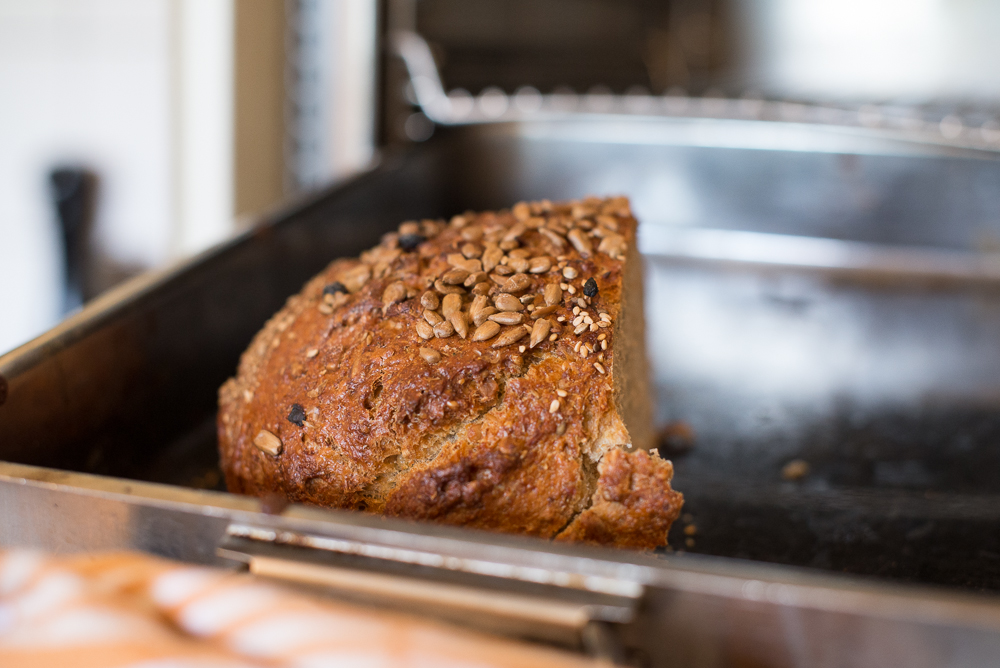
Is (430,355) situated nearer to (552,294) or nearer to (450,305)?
(450,305)

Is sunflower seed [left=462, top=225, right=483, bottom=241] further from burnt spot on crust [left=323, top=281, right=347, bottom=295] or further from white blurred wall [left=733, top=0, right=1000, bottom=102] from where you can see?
white blurred wall [left=733, top=0, right=1000, bottom=102]

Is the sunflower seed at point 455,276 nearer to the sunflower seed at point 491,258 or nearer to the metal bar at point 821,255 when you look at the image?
the sunflower seed at point 491,258

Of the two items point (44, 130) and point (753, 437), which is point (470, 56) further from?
point (753, 437)

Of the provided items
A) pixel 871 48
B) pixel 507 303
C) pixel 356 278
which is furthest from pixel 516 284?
pixel 871 48

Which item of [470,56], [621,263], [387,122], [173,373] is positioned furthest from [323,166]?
[621,263]

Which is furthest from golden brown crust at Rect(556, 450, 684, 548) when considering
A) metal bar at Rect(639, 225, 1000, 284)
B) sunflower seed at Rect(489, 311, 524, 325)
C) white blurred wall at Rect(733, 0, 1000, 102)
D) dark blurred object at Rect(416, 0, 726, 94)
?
white blurred wall at Rect(733, 0, 1000, 102)
